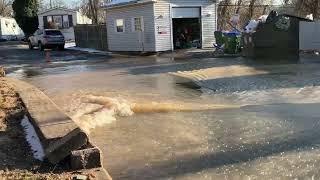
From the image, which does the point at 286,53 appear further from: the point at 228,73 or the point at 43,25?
the point at 43,25

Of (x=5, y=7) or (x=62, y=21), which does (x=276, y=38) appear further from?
(x=5, y=7)

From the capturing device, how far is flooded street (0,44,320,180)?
6.93 m

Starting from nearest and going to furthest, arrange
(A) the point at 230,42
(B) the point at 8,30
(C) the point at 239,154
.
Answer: (C) the point at 239,154 → (A) the point at 230,42 → (B) the point at 8,30

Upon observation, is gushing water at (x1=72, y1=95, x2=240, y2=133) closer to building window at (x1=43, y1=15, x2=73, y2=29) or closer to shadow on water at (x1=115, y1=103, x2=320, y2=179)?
shadow on water at (x1=115, y1=103, x2=320, y2=179)

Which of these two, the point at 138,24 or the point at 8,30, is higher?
the point at 138,24

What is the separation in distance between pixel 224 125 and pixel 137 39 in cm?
2318

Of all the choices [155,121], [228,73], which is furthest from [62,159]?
[228,73]

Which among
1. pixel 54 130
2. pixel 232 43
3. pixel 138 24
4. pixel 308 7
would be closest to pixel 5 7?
pixel 138 24

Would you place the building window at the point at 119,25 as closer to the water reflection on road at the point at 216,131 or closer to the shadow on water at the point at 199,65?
the shadow on water at the point at 199,65

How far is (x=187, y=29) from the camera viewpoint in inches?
1296

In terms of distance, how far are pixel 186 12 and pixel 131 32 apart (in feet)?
12.1

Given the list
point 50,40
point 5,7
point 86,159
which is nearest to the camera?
point 86,159

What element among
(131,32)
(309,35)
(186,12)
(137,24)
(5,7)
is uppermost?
(5,7)

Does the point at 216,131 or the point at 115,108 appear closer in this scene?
the point at 216,131
